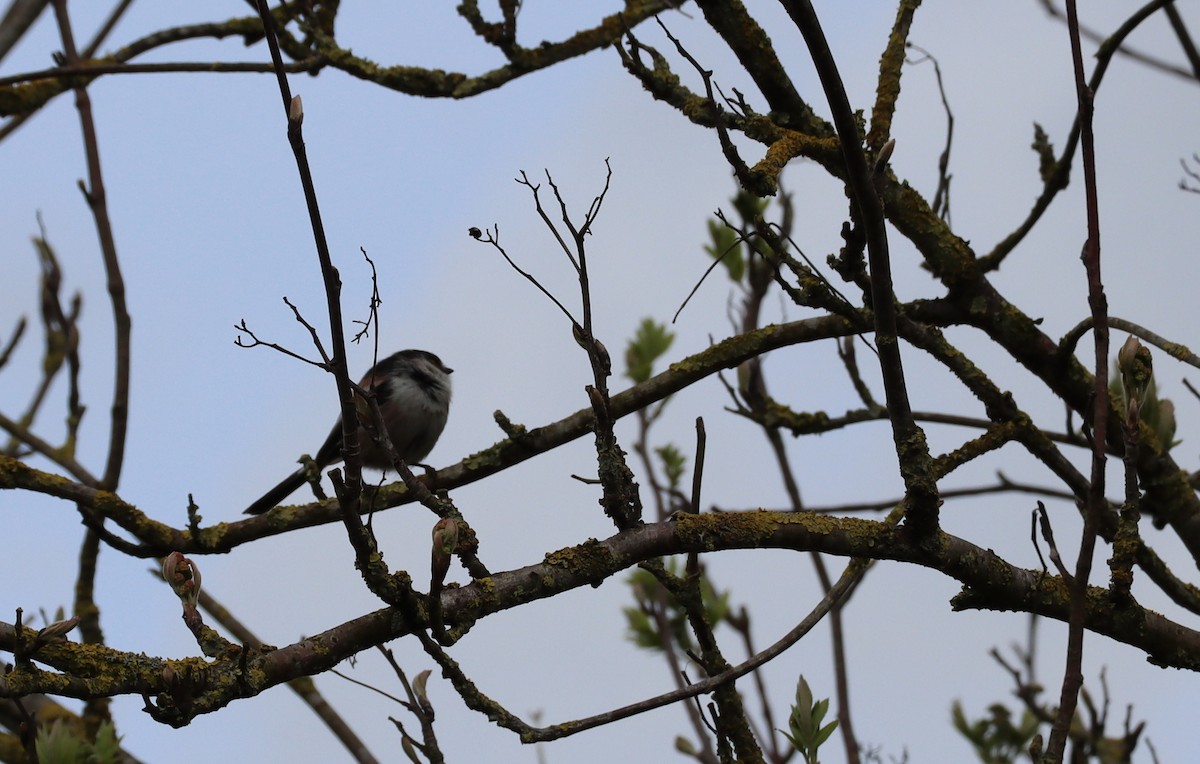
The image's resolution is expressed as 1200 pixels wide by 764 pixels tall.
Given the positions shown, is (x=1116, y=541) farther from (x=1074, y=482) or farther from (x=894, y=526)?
A: (x=1074, y=482)

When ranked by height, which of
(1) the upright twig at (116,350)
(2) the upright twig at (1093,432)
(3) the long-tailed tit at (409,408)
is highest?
(3) the long-tailed tit at (409,408)

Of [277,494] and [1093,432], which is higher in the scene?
[277,494]

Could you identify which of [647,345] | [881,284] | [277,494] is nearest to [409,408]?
[277,494]

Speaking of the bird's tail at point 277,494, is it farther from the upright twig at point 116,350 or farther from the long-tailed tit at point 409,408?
the upright twig at point 116,350

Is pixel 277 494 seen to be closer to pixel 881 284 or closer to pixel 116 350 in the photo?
pixel 116 350

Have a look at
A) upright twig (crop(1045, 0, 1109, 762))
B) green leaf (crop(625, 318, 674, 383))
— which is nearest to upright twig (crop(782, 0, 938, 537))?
upright twig (crop(1045, 0, 1109, 762))

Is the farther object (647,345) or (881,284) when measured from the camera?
(647,345)

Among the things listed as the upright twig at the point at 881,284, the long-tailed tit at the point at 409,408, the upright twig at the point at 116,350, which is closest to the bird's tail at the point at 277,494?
the long-tailed tit at the point at 409,408

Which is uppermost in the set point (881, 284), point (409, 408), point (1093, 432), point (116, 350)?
point (409, 408)

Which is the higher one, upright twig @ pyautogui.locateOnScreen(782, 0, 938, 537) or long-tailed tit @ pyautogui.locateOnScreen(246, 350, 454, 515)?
long-tailed tit @ pyautogui.locateOnScreen(246, 350, 454, 515)

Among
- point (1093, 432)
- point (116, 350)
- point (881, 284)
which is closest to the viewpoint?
point (1093, 432)

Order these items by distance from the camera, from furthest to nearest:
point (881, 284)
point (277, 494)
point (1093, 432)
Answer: point (277, 494) < point (881, 284) < point (1093, 432)

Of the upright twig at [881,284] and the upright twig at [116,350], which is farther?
the upright twig at [116,350]

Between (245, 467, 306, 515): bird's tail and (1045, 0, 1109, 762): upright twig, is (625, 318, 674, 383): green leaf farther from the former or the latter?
(1045, 0, 1109, 762): upright twig
